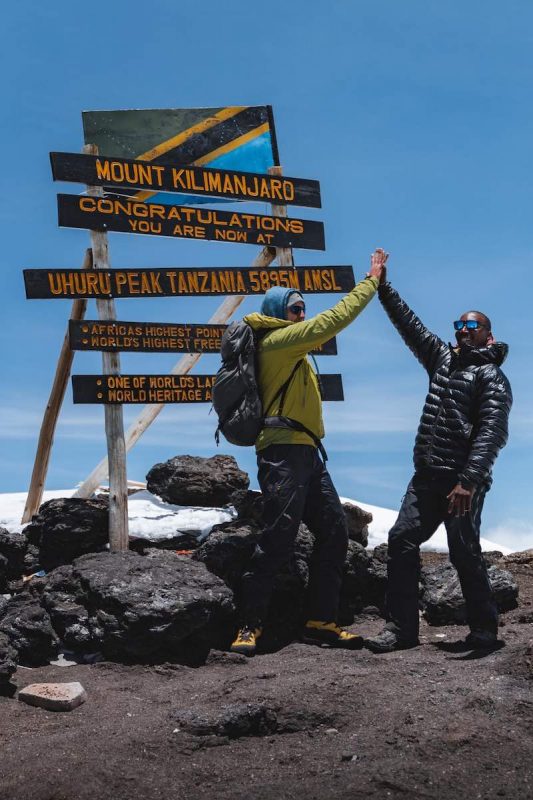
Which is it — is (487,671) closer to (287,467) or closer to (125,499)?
(287,467)

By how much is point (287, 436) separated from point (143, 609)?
1913 millimetres

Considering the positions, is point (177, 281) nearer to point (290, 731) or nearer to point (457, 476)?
point (457, 476)

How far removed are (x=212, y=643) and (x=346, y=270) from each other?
15.6ft

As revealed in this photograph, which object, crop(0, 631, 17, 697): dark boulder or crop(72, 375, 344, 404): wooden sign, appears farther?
crop(72, 375, 344, 404): wooden sign

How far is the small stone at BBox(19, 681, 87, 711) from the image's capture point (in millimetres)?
6844

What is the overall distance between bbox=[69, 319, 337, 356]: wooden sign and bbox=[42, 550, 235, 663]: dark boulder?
234 cm

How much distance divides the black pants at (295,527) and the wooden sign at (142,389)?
2.34 metres

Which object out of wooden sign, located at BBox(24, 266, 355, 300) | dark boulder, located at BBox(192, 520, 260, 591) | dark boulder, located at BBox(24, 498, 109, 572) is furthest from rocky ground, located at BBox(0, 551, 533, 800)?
wooden sign, located at BBox(24, 266, 355, 300)

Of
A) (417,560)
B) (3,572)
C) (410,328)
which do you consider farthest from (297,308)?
(3,572)

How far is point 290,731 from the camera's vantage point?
604 centimetres

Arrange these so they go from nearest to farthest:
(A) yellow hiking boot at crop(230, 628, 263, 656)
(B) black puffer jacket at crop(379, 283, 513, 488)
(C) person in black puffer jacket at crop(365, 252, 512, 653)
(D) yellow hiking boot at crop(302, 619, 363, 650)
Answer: (B) black puffer jacket at crop(379, 283, 513, 488), (C) person in black puffer jacket at crop(365, 252, 512, 653), (A) yellow hiking boot at crop(230, 628, 263, 656), (D) yellow hiking boot at crop(302, 619, 363, 650)

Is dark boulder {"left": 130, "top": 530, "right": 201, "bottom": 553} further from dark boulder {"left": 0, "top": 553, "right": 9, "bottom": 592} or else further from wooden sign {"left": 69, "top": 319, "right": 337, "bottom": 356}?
wooden sign {"left": 69, "top": 319, "right": 337, "bottom": 356}

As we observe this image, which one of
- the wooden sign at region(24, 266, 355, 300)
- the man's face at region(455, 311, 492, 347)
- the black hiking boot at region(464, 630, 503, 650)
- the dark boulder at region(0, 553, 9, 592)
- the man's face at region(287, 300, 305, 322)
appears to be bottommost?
the black hiking boot at region(464, 630, 503, 650)

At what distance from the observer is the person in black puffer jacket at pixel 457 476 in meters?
7.59
